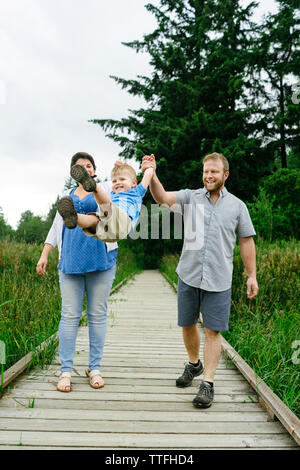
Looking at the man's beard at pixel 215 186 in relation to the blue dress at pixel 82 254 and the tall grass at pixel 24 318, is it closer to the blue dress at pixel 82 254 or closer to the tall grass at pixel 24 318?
the blue dress at pixel 82 254

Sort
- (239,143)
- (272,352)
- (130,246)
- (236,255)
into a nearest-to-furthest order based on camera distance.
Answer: (272,352)
(236,255)
(239,143)
(130,246)

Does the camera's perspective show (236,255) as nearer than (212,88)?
Yes

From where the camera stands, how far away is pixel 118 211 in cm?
209

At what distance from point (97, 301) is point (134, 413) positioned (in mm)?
820

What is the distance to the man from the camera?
2.66 metres

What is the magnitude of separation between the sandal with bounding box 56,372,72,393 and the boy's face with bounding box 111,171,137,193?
4.77 feet

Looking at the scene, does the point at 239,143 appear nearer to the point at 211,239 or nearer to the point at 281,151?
the point at 281,151

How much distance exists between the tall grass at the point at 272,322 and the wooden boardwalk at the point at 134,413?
0.24 metres

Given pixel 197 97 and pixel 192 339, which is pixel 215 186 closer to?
pixel 192 339

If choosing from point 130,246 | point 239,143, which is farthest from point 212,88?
point 130,246

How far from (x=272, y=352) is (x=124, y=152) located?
18.7m

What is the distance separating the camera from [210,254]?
2.68 meters

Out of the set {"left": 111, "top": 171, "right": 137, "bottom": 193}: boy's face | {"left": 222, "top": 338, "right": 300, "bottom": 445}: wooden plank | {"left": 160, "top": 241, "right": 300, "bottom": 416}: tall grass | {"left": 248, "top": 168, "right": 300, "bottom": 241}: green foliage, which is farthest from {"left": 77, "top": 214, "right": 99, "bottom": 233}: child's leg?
{"left": 248, "top": 168, "right": 300, "bottom": 241}: green foliage
